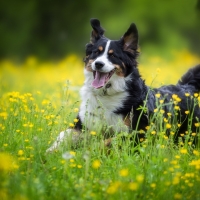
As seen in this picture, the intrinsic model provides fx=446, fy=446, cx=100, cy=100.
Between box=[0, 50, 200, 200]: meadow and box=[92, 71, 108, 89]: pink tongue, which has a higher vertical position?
box=[92, 71, 108, 89]: pink tongue

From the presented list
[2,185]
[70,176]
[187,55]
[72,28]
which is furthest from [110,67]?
[72,28]

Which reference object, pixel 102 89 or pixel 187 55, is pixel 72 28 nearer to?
pixel 187 55

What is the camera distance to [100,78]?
16.3ft

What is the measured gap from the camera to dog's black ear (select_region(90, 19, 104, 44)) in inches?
203

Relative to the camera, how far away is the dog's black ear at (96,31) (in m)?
5.17

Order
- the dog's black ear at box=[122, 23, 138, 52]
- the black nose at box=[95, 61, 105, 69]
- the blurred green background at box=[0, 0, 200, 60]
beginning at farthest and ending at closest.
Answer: the blurred green background at box=[0, 0, 200, 60] → the dog's black ear at box=[122, 23, 138, 52] → the black nose at box=[95, 61, 105, 69]

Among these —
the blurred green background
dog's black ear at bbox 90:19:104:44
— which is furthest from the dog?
the blurred green background

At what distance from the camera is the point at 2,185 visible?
2.76 meters

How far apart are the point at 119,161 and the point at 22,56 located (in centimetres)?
1421

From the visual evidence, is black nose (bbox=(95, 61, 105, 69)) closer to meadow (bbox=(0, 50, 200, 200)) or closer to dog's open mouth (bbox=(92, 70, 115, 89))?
dog's open mouth (bbox=(92, 70, 115, 89))

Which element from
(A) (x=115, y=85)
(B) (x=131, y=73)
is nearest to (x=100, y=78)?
(A) (x=115, y=85)

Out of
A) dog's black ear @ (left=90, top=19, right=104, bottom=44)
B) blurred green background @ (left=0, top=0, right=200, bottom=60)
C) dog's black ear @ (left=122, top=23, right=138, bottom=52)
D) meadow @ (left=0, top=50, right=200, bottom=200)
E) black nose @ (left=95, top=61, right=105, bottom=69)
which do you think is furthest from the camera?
blurred green background @ (left=0, top=0, right=200, bottom=60)

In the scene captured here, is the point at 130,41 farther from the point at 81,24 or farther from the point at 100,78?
the point at 81,24

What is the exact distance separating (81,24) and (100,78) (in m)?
14.2
